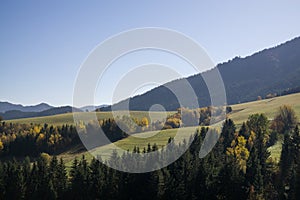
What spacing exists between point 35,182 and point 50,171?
155 inches

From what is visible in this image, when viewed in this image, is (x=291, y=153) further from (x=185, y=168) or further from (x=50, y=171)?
(x=50, y=171)

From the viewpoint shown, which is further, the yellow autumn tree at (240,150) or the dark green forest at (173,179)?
the yellow autumn tree at (240,150)

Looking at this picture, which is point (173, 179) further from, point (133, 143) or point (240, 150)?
point (133, 143)

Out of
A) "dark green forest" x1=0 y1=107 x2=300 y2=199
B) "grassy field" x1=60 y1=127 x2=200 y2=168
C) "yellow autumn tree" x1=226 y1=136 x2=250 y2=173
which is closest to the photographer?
"dark green forest" x1=0 y1=107 x2=300 y2=199

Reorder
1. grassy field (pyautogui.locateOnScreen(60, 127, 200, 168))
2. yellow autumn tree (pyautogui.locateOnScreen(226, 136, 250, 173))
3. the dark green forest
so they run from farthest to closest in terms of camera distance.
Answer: grassy field (pyautogui.locateOnScreen(60, 127, 200, 168)) < yellow autumn tree (pyautogui.locateOnScreen(226, 136, 250, 173)) < the dark green forest

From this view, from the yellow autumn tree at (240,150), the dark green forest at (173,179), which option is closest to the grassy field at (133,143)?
the yellow autumn tree at (240,150)

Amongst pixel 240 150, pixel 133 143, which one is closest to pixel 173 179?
pixel 240 150

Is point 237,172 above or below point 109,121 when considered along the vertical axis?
below

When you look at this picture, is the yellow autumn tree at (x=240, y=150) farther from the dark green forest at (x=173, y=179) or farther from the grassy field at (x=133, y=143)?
the grassy field at (x=133, y=143)

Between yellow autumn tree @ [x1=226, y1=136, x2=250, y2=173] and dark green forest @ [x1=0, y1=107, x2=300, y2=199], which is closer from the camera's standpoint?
dark green forest @ [x1=0, y1=107, x2=300, y2=199]

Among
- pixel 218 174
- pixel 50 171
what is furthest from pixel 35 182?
pixel 218 174

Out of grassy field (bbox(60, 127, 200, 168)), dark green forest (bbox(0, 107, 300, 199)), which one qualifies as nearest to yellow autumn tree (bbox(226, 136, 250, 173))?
dark green forest (bbox(0, 107, 300, 199))

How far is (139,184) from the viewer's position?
73.6m

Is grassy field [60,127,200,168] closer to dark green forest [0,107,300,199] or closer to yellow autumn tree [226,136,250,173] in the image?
yellow autumn tree [226,136,250,173]
